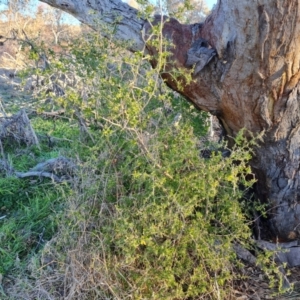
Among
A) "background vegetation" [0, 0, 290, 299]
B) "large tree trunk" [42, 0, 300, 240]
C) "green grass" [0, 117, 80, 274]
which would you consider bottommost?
"green grass" [0, 117, 80, 274]

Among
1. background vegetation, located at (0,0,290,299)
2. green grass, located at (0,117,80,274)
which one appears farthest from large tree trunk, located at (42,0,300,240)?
green grass, located at (0,117,80,274)

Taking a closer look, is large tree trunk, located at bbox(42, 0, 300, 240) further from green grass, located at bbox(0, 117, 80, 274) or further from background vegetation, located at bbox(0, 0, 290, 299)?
green grass, located at bbox(0, 117, 80, 274)

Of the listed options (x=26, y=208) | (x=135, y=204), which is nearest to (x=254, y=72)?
(x=135, y=204)

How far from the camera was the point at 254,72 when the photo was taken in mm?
2467

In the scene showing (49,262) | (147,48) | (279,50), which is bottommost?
(49,262)

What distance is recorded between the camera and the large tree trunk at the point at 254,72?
7.59ft

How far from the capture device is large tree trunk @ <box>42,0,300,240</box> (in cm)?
231

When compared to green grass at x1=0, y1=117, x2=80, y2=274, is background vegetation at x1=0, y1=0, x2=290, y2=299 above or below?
above

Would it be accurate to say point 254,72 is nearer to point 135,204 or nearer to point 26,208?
point 135,204

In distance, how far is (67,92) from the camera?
2264 millimetres

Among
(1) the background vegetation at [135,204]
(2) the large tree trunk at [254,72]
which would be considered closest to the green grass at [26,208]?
(1) the background vegetation at [135,204]

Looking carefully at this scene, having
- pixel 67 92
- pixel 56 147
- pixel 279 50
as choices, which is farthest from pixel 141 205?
pixel 56 147

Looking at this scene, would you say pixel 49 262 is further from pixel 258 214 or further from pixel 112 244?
pixel 258 214

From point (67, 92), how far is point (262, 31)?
1.14 m
